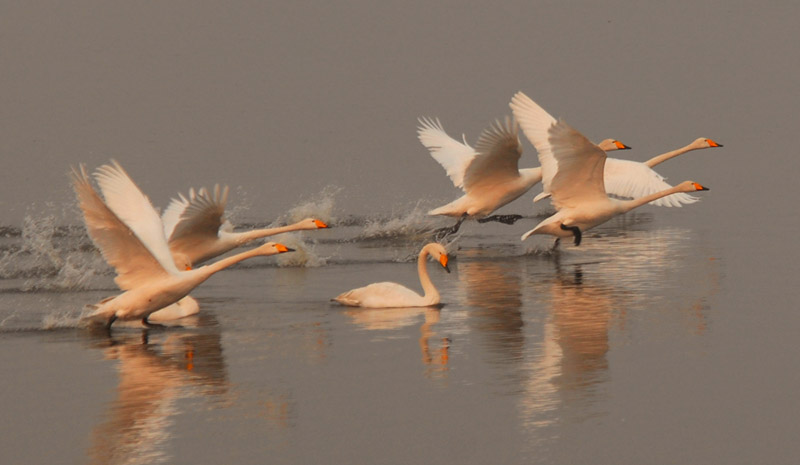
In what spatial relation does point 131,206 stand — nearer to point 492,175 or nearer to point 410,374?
point 410,374

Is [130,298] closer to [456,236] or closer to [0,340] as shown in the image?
[0,340]

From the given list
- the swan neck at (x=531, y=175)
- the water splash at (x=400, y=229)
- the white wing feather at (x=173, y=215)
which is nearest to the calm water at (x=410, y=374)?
the white wing feather at (x=173, y=215)

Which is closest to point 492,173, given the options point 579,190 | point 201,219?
point 579,190

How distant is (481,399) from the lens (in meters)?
12.2

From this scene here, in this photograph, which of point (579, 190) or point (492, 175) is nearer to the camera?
point (579, 190)

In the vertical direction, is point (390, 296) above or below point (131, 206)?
below

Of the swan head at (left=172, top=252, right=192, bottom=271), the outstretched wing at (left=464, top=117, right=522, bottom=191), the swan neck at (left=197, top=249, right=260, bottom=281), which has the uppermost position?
the outstretched wing at (left=464, top=117, right=522, bottom=191)

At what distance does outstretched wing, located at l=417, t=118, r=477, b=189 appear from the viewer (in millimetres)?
25500

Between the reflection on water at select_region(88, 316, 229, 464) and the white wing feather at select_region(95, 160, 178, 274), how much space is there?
3.44ft

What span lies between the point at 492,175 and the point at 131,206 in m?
8.28

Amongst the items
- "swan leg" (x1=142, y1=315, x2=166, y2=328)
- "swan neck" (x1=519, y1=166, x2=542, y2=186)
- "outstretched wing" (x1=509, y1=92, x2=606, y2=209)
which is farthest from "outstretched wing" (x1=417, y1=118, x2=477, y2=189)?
"swan leg" (x1=142, y1=315, x2=166, y2=328)

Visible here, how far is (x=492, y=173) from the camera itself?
23.8 m

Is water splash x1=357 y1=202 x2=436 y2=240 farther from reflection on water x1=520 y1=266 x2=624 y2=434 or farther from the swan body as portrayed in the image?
reflection on water x1=520 y1=266 x2=624 y2=434

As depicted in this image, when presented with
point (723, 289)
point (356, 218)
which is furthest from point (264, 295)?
point (356, 218)
